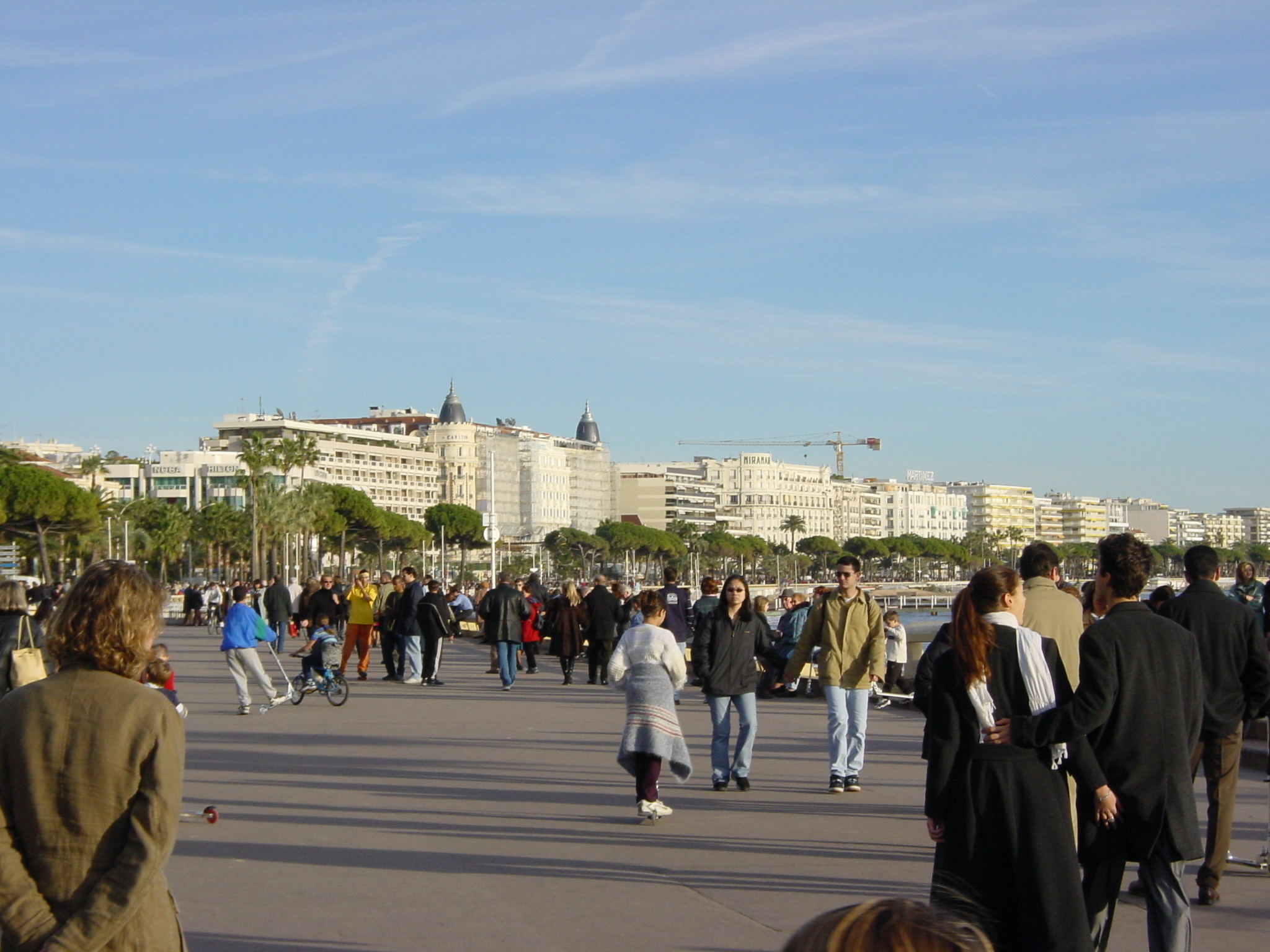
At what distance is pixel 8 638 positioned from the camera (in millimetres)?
8922

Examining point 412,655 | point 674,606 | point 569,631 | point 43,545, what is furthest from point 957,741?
point 43,545

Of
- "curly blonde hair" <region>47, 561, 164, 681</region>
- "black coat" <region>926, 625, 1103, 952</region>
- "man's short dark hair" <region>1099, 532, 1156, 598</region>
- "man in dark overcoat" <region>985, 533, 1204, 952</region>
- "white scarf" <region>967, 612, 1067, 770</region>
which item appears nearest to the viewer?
"curly blonde hair" <region>47, 561, 164, 681</region>

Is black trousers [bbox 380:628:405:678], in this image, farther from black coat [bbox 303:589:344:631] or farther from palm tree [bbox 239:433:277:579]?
palm tree [bbox 239:433:277:579]

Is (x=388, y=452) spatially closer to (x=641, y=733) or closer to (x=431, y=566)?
(x=431, y=566)

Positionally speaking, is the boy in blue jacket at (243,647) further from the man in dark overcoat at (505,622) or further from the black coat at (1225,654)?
the black coat at (1225,654)

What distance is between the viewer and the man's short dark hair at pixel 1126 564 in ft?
18.8

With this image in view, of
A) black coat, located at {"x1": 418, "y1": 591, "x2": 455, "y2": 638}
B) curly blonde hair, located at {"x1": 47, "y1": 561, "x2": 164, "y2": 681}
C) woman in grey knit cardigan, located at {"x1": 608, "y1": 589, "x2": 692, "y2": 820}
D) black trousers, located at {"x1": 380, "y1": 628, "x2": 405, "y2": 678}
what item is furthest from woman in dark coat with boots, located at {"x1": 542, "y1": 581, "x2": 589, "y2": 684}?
curly blonde hair, located at {"x1": 47, "y1": 561, "x2": 164, "y2": 681}

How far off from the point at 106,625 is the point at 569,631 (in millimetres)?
19505

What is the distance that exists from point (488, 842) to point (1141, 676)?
4.66 meters

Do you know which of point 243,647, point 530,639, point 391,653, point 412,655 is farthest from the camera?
point 530,639

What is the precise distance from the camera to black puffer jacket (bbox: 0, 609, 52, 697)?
872cm

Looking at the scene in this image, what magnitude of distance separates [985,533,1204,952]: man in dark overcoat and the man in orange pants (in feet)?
58.5

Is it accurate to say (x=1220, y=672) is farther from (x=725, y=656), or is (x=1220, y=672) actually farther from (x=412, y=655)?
(x=412, y=655)

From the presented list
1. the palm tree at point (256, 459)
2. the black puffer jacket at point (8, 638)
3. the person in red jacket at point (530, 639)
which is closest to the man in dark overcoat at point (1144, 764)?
the black puffer jacket at point (8, 638)
